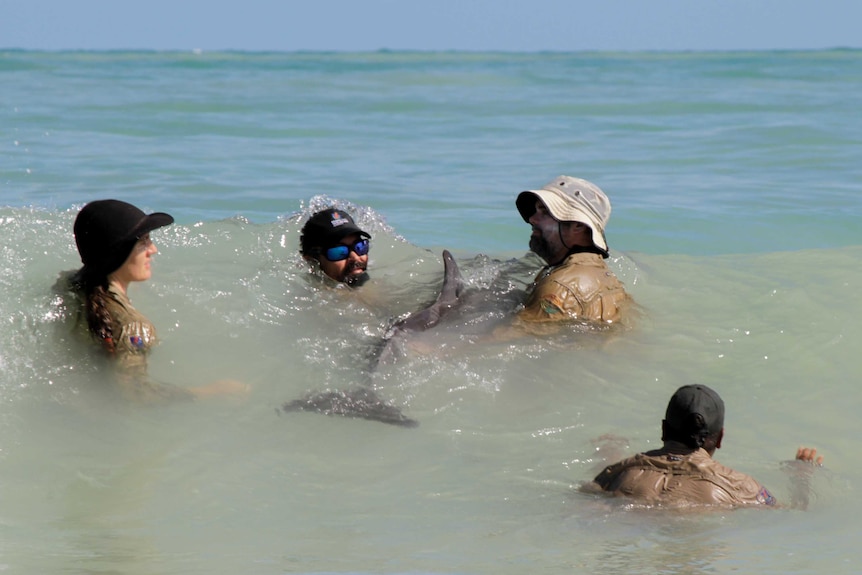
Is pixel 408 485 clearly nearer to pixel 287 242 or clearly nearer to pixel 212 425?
pixel 212 425

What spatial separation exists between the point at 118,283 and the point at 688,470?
295cm

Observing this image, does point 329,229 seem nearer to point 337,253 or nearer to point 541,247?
point 337,253

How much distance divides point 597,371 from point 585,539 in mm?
2144

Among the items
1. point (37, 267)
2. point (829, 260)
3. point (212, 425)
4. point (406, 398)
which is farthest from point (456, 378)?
point (829, 260)

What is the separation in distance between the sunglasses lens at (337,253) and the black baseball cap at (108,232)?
159 centimetres

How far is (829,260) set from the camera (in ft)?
31.5

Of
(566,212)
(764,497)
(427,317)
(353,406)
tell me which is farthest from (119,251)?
(764,497)

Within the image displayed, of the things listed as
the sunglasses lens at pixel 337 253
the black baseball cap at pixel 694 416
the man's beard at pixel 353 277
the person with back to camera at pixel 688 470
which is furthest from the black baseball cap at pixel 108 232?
the black baseball cap at pixel 694 416

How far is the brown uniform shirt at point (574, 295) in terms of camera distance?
6852 millimetres

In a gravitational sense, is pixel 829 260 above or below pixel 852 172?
below

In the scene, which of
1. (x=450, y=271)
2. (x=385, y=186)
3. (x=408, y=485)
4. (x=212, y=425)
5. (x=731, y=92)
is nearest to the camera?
(x=408, y=485)

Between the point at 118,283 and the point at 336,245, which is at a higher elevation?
the point at 336,245

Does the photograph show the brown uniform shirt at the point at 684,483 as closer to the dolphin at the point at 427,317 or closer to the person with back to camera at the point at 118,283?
the dolphin at the point at 427,317

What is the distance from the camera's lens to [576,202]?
23.5 ft
